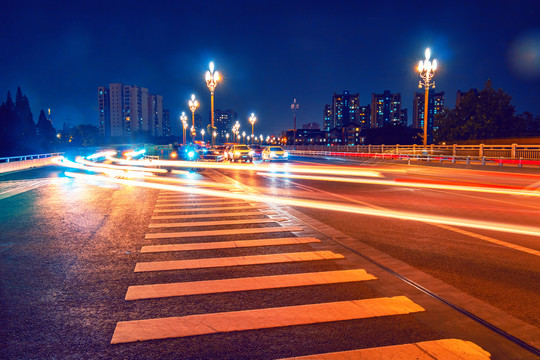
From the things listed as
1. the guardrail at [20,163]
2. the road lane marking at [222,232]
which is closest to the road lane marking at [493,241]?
the road lane marking at [222,232]

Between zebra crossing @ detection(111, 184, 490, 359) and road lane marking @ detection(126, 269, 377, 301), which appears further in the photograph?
road lane marking @ detection(126, 269, 377, 301)

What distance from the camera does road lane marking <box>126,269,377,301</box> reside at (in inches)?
202

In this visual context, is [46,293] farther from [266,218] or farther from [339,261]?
[266,218]

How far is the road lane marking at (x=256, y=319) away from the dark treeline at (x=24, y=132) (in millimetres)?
65107

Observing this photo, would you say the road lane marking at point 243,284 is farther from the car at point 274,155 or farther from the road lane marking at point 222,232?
the car at point 274,155

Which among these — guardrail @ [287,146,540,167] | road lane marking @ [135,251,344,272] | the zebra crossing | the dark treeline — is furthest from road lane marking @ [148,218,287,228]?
the dark treeline

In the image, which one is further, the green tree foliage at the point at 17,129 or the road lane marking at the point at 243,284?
the green tree foliage at the point at 17,129

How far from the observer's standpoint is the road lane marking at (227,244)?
24.2 feet

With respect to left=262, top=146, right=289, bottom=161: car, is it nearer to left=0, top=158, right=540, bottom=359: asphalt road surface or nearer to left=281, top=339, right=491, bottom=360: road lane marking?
left=0, top=158, right=540, bottom=359: asphalt road surface

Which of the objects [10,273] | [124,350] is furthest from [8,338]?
[10,273]

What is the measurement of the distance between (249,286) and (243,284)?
12 cm

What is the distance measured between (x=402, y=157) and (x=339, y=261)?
137 ft

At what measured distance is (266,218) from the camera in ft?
34.3

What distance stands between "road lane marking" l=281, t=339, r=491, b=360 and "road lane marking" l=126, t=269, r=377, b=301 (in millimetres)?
1804
